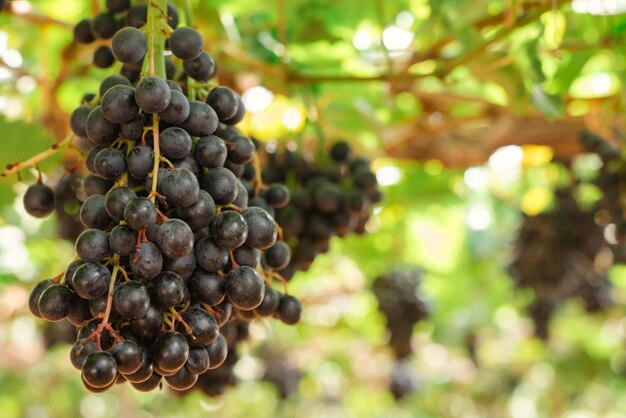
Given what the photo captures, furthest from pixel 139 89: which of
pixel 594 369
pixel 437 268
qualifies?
pixel 594 369

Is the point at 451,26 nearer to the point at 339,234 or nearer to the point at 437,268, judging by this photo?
the point at 339,234

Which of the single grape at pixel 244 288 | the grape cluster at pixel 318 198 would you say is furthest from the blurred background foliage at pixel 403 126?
the single grape at pixel 244 288

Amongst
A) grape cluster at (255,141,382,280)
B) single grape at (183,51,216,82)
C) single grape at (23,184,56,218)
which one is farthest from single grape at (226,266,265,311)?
grape cluster at (255,141,382,280)

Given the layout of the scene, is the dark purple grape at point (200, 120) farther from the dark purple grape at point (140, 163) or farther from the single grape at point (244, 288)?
the single grape at point (244, 288)

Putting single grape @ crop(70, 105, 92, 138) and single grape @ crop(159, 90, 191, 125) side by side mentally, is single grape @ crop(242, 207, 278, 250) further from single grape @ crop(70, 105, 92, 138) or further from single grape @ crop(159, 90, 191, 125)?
single grape @ crop(70, 105, 92, 138)

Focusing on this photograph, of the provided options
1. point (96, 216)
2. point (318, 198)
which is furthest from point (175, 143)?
point (318, 198)

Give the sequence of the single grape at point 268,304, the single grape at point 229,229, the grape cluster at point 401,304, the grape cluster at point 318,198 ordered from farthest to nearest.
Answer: the grape cluster at point 401,304 → the grape cluster at point 318,198 → the single grape at point 268,304 → the single grape at point 229,229
